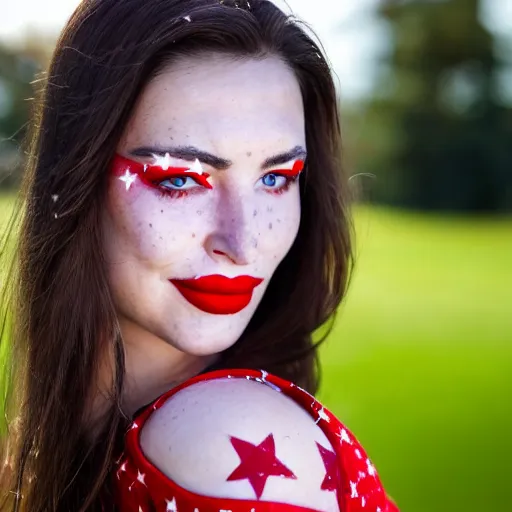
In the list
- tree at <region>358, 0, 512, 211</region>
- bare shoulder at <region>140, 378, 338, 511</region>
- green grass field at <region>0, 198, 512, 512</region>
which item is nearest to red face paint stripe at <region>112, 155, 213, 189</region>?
bare shoulder at <region>140, 378, 338, 511</region>

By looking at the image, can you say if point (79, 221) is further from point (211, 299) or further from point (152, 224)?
point (211, 299)

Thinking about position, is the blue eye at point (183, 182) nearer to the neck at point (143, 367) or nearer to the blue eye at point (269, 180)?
the blue eye at point (269, 180)

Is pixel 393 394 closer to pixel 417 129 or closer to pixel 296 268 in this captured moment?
pixel 296 268

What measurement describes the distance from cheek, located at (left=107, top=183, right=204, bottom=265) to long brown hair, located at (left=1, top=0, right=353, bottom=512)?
0.14 feet

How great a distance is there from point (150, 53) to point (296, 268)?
651 millimetres

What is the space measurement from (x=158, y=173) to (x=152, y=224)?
0.09 meters

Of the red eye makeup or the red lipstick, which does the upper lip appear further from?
the red eye makeup

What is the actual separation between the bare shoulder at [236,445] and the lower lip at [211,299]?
0.88 ft

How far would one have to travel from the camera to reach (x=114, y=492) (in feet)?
4.76

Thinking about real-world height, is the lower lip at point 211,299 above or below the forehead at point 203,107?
below

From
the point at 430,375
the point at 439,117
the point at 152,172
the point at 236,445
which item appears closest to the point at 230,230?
the point at 152,172

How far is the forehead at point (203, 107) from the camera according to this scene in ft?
5.08

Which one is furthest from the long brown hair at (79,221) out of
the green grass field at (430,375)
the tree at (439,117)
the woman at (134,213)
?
the tree at (439,117)

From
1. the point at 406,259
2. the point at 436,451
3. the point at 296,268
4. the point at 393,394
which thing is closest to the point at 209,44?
the point at 296,268
